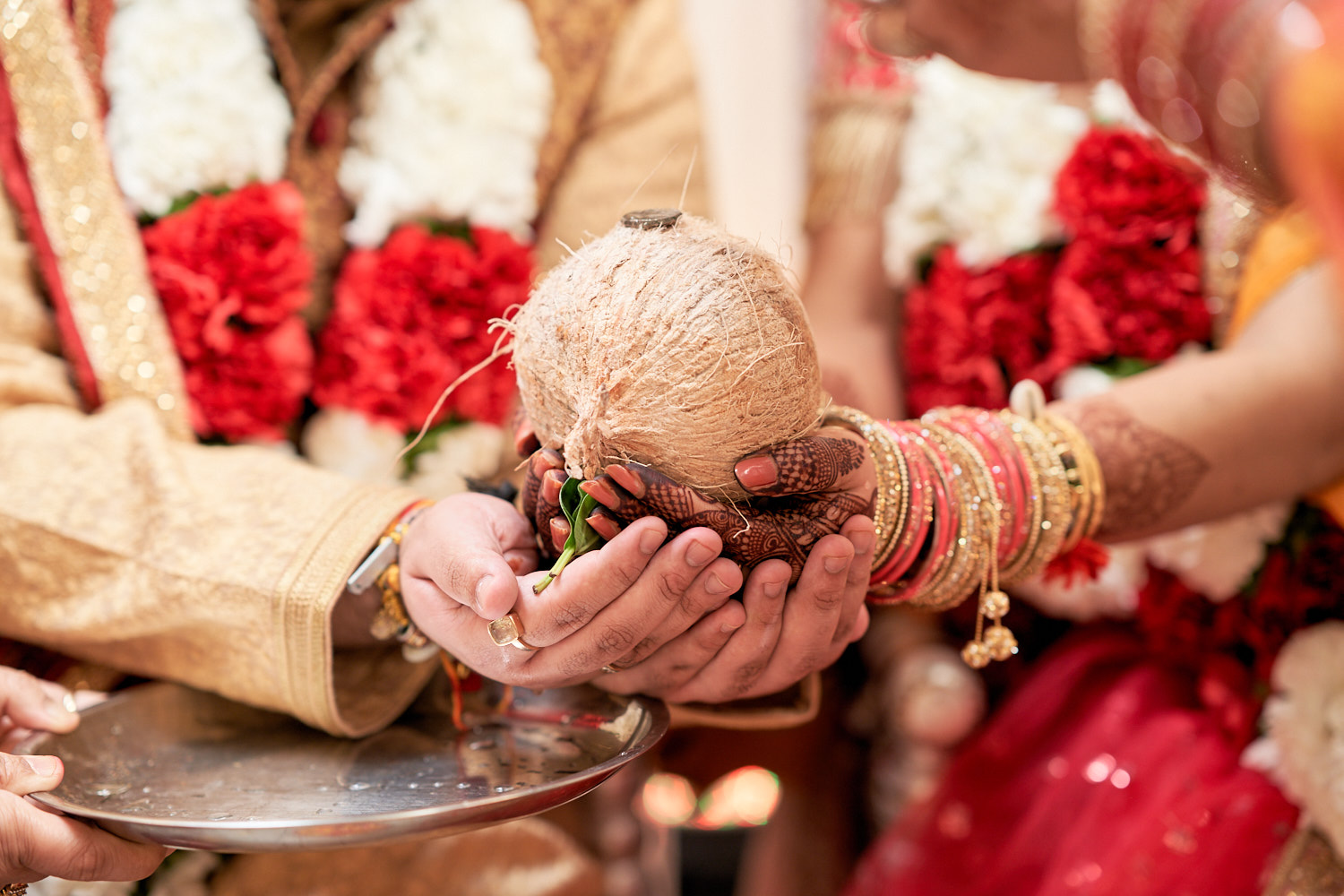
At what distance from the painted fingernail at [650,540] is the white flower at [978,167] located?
0.74m

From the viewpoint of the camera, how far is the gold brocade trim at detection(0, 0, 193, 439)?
750 millimetres

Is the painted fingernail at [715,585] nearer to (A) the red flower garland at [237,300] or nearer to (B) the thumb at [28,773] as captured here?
(B) the thumb at [28,773]

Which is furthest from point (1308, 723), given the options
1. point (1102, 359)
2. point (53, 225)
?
point (53, 225)

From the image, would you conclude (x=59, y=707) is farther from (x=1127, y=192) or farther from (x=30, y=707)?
(x=1127, y=192)

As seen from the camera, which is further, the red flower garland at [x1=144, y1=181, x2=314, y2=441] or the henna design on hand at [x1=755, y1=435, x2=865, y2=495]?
the red flower garland at [x1=144, y1=181, x2=314, y2=441]

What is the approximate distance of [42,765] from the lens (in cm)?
51

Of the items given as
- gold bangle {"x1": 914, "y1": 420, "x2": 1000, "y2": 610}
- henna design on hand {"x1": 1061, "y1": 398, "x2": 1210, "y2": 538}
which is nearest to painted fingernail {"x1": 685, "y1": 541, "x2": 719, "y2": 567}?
gold bangle {"x1": 914, "y1": 420, "x2": 1000, "y2": 610}

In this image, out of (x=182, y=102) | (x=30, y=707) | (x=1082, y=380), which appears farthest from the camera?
(x=1082, y=380)

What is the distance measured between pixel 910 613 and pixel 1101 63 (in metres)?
0.86

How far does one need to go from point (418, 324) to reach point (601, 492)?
21.8 inches

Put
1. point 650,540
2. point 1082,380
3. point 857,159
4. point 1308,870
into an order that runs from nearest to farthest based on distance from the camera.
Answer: point 650,540, point 1308,870, point 1082,380, point 857,159

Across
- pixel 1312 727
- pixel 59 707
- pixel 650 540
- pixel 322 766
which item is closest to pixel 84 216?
pixel 59 707

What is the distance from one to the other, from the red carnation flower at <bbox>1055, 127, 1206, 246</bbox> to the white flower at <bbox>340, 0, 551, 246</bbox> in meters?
0.59

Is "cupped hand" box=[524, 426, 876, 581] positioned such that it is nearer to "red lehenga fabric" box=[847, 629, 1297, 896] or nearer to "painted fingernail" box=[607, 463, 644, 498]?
"painted fingernail" box=[607, 463, 644, 498]
